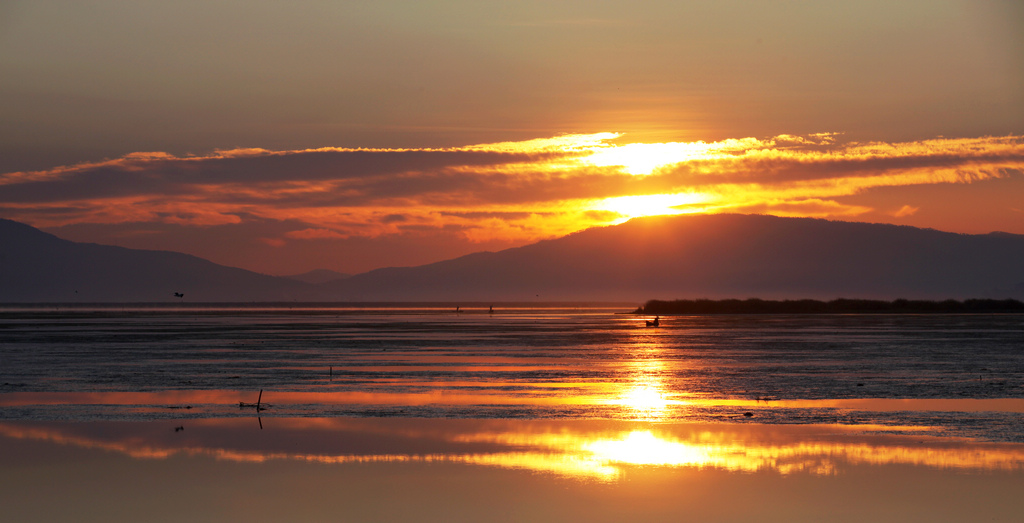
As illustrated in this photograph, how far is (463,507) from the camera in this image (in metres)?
16.4

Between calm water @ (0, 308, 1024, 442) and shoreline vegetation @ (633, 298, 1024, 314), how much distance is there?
259ft

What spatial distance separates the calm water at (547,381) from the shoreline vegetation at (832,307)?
79.0 metres

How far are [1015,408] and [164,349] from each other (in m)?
41.4

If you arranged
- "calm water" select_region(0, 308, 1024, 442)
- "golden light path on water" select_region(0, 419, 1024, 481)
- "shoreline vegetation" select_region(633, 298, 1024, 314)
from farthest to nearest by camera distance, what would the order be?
1. "shoreline vegetation" select_region(633, 298, 1024, 314)
2. "calm water" select_region(0, 308, 1024, 442)
3. "golden light path on water" select_region(0, 419, 1024, 481)

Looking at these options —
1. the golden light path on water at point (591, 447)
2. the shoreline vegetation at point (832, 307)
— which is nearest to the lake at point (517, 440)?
the golden light path on water at point (591, 447)

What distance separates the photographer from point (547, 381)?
34.2 metres

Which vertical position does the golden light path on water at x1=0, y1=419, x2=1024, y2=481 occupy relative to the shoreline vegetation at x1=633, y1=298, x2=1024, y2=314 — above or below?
below

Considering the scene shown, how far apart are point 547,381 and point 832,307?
116387 mm

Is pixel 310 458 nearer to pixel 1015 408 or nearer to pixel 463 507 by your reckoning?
pixel 463 507

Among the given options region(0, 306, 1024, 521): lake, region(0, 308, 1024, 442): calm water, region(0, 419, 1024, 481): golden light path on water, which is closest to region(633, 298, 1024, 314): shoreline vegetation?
region(0, 308, 1024, 442): calm water

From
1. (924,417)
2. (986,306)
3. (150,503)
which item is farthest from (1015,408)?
(986,306)

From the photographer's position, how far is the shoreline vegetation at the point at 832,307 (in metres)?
133

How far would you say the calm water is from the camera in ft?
85.9

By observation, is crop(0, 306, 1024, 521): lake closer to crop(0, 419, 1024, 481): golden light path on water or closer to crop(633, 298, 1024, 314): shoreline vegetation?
crop(0, 419, 1024, 481): golden light path on water
